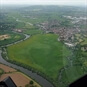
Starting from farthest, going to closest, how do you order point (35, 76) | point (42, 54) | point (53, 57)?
point (42, 54), point (53, 57), point (35, 76)

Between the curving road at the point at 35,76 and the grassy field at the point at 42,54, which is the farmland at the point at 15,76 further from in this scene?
the grassy field at the point at 42,54

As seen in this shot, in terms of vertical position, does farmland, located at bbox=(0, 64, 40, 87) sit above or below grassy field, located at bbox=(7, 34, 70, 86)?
above

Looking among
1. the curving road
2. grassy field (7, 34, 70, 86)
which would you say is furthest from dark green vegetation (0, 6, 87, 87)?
the curving road

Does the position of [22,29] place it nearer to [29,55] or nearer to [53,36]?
[53,36]

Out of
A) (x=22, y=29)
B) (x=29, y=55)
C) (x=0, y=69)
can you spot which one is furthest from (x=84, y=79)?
(x=22, y=29)

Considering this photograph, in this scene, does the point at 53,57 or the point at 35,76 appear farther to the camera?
the point at 53,57

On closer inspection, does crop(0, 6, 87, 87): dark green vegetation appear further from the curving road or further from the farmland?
the farmland

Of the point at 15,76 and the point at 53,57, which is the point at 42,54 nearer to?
the point at 53,57

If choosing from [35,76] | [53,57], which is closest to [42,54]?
[53,57]

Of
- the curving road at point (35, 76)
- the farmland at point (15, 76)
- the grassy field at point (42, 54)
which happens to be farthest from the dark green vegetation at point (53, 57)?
the farmland at point (15, 76)
